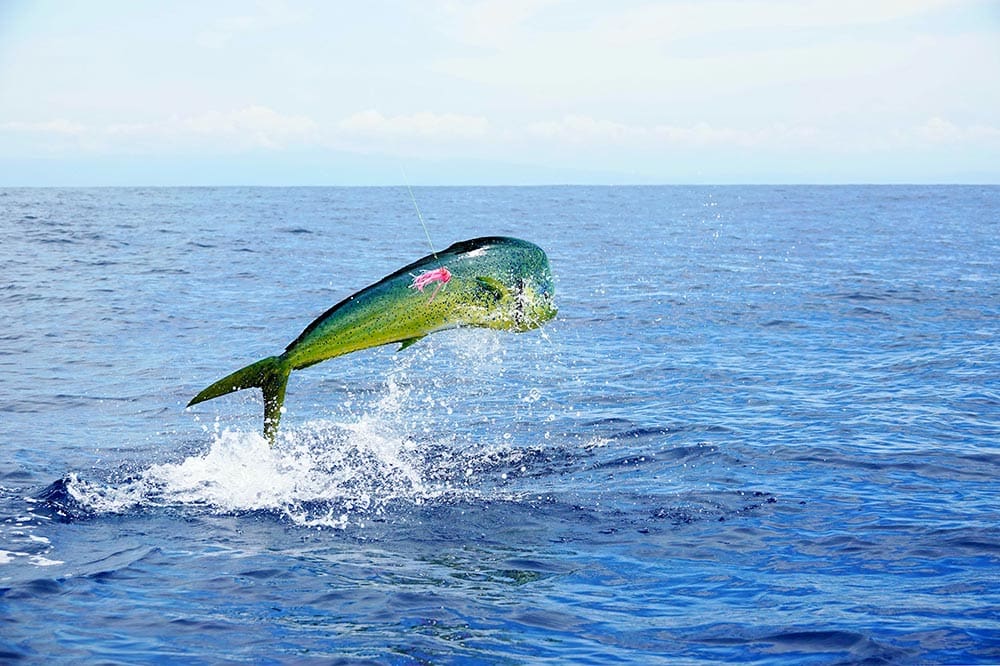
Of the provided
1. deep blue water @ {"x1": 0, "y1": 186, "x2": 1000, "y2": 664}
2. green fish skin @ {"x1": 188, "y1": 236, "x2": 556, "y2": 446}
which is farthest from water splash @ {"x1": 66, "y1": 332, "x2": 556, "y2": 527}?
green fish skin @ {"x1": 188, "y1": 236, "x2": 556, "y2": 446}

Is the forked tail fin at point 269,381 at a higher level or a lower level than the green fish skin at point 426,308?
lower

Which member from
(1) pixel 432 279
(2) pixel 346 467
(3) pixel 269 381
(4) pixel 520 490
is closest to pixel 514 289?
(1) pixel 432 279

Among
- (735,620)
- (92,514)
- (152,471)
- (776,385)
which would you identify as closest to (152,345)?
(152,471)

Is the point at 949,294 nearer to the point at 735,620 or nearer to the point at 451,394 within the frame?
the point at 451,394

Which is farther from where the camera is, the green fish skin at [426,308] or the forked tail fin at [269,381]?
the forked tail fin at [269,381]

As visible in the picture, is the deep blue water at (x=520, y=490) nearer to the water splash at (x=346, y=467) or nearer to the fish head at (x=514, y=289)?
the water splash at (x=346, y=467)

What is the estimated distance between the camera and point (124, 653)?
7.03 m

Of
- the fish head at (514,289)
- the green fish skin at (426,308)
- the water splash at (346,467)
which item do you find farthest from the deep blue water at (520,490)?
the fish head at (514,289)

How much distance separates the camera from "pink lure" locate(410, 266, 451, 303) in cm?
830

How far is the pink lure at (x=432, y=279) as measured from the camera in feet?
27.2

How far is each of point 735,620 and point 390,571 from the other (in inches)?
117

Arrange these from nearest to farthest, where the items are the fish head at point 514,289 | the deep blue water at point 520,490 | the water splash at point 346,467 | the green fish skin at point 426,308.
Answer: the deep blue water at point 520,490 < the green fish skin at point 426,308 < the fish head at point 514,289 < the water splash at point 346,467

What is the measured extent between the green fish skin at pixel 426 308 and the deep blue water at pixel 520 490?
5.80ft

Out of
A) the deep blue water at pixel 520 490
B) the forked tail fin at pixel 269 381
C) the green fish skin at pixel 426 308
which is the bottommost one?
the deep blue water at pixel 520 490
